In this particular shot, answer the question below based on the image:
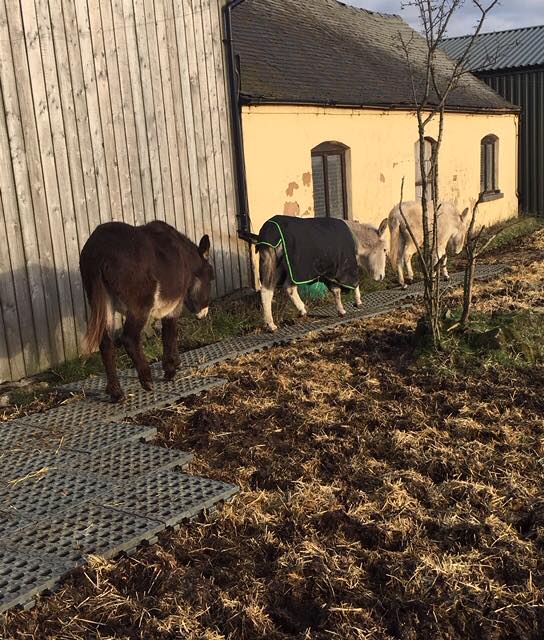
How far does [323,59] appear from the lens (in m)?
12.5

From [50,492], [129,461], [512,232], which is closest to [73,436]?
[129,461]

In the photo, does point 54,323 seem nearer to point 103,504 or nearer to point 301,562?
point 103,504

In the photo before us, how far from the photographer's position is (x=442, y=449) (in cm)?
430

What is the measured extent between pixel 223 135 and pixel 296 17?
674 cm

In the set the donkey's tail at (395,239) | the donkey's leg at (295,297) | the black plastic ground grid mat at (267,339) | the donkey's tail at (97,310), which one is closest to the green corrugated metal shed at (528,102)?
the black plastic ground grid mat at (267,339)

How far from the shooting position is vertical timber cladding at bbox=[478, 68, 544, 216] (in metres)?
18.7

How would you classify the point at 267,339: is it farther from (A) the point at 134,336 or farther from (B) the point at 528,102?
(B) the point at 528,102

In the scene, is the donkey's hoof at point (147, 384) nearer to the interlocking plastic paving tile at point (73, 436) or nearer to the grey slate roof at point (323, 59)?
the interlocking plastic paving tile at point (73, 436)

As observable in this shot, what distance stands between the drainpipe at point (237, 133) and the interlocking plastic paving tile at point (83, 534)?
5.13 metres

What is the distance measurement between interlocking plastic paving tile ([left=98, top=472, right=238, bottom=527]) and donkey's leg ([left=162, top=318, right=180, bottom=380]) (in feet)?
6.35

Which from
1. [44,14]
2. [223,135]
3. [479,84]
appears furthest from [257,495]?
[479,84]

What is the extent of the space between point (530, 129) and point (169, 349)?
53.3ft

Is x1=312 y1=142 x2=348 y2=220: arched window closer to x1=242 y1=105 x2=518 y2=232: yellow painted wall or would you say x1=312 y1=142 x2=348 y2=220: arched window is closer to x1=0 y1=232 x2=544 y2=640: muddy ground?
x1=242 y1=105 x2=518 y2=232: yellow painted wall

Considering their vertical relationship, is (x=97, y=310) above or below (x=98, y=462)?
above
